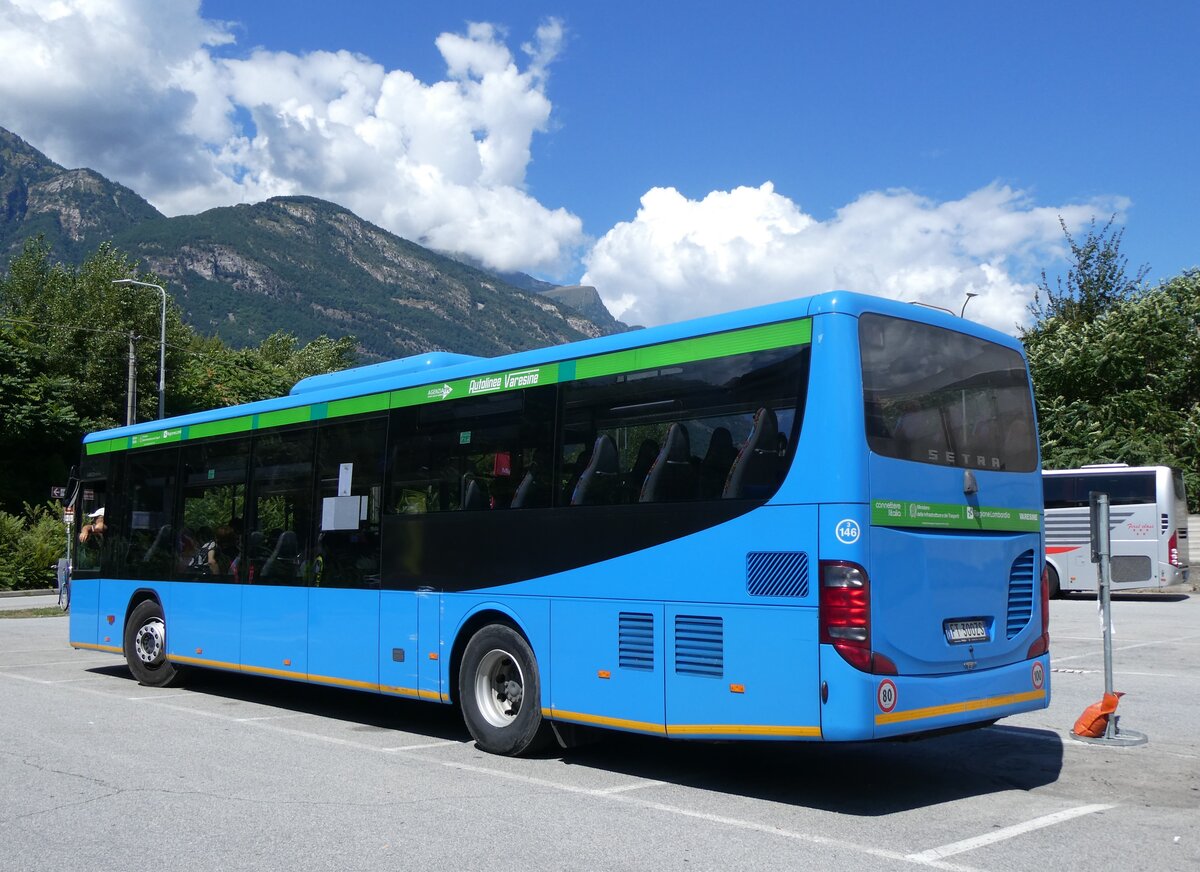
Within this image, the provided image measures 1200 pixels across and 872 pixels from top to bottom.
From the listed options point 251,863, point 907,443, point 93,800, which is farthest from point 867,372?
point 93,800

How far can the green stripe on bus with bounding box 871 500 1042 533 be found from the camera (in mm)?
6871

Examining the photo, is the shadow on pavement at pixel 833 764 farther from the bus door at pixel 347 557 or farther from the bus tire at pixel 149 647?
the bus tire at pixel 149 647

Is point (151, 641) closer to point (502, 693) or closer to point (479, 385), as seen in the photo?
point (502, 693)

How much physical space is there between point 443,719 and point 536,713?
2741mm

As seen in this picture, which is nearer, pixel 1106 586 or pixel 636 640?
pixel 636 640

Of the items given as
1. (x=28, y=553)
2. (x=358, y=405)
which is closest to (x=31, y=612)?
(x=28, y=553)

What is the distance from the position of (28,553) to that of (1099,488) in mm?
30558

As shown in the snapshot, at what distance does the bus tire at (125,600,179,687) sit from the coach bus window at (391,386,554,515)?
486 cm

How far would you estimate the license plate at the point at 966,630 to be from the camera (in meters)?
7.23

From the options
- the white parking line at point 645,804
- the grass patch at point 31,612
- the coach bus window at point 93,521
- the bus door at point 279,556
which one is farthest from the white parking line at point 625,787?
the grass patch at point 31,612

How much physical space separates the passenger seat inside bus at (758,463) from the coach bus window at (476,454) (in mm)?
1856

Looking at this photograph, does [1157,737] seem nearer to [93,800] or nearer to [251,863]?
[251,863]

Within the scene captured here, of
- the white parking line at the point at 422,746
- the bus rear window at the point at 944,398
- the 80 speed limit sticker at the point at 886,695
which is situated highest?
the bus rear window at the point at 944,398

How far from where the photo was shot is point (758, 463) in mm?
7219
